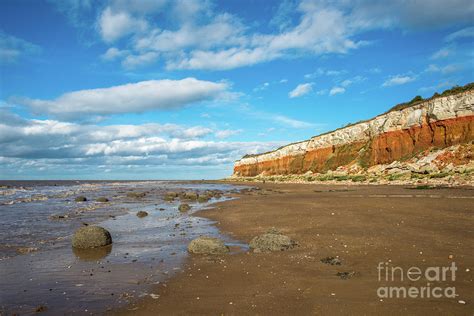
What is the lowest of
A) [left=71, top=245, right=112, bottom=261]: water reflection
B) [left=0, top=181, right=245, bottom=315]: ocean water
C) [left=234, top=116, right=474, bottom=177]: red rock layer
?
[left=71, top=245, right=112, bottom=261]: water reflection

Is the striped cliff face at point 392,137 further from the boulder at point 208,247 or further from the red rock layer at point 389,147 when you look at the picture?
the boulder at point 208,247

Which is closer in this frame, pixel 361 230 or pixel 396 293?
pixel 396 293

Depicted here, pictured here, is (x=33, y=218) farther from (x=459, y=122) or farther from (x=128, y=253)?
(x=459, y=122)

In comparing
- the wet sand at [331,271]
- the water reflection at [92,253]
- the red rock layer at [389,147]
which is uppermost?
the red rock layer at [389,147]

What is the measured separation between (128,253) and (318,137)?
71.8 meters

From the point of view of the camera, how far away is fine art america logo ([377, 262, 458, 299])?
701 cm

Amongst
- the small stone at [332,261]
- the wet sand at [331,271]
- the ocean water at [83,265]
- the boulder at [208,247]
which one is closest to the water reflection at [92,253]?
the ocean water at [83,265]

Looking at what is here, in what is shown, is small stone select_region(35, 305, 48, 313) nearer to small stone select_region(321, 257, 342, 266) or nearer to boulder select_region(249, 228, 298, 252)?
boulder select_region(249, 228, 298, 252)

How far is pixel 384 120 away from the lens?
189 feet

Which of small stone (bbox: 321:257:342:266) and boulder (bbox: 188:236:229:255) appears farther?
boulder (bbox: 188:236:229:255)

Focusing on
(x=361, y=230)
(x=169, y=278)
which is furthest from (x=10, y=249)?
(x=361, y=230)

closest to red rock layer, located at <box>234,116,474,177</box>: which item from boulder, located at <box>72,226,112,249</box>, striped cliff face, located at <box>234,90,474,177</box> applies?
striped cliff face, located at <box>234,90,474,177</box>

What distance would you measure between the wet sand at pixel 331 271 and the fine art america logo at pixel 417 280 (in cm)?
10

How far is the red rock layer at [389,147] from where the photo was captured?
42.3m
